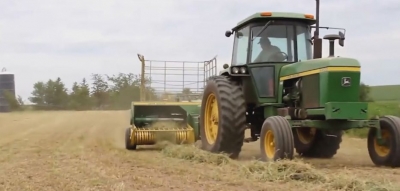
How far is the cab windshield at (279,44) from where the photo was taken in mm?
8953

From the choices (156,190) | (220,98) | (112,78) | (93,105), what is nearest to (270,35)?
(220,98)

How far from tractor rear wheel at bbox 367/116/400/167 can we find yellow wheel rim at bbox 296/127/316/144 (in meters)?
1.78

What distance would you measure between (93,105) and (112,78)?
13.2 feet

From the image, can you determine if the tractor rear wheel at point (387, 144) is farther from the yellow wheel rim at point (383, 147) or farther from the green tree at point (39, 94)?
the green tree at point (39, 94)

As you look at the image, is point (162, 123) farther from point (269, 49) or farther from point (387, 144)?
point (387, 144)

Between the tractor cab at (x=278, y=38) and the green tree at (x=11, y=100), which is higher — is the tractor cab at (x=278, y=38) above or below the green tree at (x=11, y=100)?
above

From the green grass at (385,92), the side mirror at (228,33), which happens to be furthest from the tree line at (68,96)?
the side mirror at (228,33)

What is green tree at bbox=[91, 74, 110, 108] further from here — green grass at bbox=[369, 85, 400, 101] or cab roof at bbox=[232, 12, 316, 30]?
cab roof at bbox=[232, 12, 316, 30]

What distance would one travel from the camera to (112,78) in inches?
1786

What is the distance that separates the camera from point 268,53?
8.96 metres

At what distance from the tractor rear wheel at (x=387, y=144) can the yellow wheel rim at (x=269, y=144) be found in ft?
4.90

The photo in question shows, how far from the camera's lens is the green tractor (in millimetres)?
7465

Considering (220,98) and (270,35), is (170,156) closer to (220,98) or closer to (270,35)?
(220,98)

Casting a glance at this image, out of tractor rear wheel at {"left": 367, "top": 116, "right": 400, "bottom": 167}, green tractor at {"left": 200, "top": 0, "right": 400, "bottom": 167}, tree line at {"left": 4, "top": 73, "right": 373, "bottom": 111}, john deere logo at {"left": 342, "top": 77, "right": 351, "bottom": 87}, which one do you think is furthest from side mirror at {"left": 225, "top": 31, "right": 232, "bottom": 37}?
tree line at {"left": 4, "top": 73, "right": 373, "bottom": 111}
